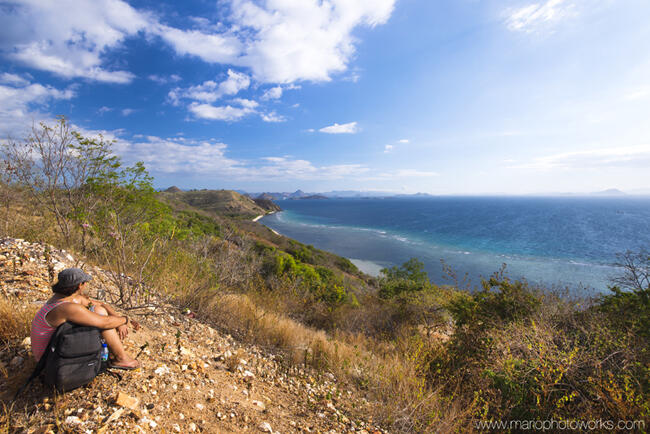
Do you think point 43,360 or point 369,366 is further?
A: point 369,366

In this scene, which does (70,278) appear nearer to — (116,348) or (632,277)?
(116,348)

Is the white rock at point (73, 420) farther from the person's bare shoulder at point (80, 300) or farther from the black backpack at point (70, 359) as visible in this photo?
the person's bare shoulder at point (80, 300)

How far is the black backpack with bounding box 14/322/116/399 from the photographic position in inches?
91.2

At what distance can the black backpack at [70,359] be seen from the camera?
7.60 ft

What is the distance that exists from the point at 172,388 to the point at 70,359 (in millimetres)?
1011

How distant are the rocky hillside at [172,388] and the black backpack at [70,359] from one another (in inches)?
5.9

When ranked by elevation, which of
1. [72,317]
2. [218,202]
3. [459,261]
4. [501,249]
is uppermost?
[218,202]

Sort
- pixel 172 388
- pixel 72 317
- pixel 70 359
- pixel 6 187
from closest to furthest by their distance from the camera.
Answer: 1. pixel 70 359
2. pixel 72 317
3. pixel 172 388
4. pixel 6 187

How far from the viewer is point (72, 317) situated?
2.48 meters

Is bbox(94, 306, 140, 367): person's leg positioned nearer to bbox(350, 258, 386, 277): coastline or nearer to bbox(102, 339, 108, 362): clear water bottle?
bbox(102, 339, 108, 362): clear water bottle

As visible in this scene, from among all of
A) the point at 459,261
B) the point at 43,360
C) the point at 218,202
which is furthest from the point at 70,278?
the point at 218,202

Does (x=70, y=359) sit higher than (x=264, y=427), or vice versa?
(x=70, y=359)

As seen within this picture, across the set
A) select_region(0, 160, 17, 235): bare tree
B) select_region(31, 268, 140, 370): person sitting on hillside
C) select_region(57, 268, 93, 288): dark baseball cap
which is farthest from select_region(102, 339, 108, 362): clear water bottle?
select_region(0, 160, 17, 235): bare tree

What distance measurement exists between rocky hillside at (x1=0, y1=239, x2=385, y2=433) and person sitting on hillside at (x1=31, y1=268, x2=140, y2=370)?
0.29 metres
